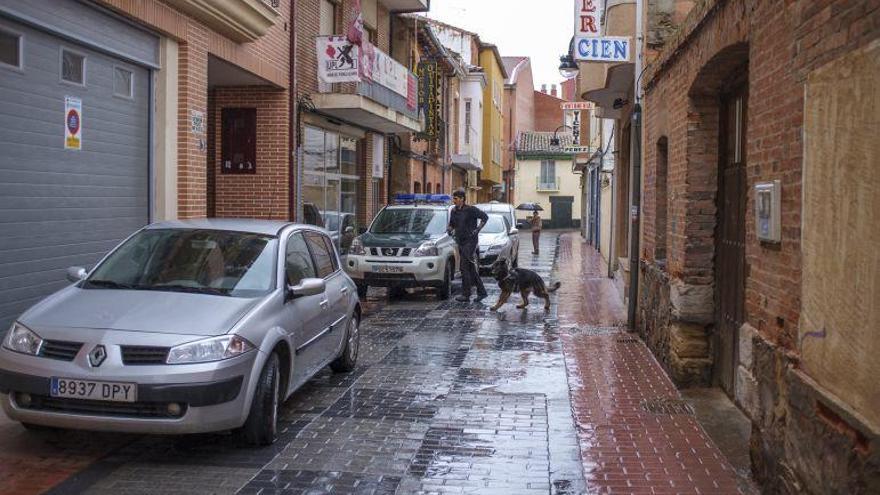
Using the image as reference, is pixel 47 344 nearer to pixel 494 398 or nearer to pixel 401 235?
pixel 494 398


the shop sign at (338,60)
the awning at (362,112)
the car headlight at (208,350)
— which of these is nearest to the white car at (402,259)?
the awning at (362,112)

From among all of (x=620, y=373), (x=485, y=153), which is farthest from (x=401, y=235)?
(x=485, y=153)

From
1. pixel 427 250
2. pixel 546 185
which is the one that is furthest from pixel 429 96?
pixel 546 185

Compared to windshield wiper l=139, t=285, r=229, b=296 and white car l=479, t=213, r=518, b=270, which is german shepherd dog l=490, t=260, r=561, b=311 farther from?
windshield wiper l=139, t=285, r=229, b=296

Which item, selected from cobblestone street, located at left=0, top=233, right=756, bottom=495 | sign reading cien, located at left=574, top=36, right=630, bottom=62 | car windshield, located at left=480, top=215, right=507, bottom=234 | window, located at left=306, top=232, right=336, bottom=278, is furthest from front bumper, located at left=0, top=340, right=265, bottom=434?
car windshield, located at left=480, top=215, right=507, bottom=234

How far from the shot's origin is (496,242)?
20625 millimetres

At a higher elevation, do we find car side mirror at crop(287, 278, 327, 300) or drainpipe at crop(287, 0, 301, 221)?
drainpipe at crop(287, 0, 301, 221)

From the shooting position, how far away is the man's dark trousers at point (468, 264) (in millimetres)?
14664

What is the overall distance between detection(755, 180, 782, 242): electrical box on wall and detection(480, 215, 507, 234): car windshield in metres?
16.1

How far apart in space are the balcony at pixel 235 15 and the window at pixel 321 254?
3978mm

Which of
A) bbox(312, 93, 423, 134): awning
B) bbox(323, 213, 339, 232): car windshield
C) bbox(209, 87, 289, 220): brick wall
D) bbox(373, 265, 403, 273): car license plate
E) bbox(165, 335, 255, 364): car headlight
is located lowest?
bbox(373, 265, 403, 273): car license plate

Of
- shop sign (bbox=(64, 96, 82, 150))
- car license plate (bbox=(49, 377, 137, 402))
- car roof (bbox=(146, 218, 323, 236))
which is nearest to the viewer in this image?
car license plate (bbox=(49, 377, 137, 402))

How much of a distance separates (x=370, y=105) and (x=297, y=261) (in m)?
10.4

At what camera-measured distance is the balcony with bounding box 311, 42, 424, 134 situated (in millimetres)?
16339
